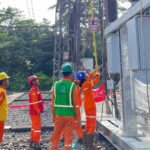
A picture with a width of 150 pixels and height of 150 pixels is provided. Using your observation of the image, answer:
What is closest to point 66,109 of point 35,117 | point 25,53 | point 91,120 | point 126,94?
point 126,94

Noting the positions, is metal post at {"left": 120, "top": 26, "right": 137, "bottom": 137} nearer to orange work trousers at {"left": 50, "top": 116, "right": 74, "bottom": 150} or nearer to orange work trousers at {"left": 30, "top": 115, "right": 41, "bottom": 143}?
orange work trousers at {"left": 50, "top": 116, "right": 74, "bottom": 150}

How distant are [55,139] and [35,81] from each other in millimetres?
2024

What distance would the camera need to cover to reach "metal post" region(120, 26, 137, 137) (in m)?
4.95

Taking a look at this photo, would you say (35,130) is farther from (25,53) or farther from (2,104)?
(25,53)

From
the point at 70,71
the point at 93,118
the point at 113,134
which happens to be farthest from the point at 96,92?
the point at 70,71

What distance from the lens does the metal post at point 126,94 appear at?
4.95 meters

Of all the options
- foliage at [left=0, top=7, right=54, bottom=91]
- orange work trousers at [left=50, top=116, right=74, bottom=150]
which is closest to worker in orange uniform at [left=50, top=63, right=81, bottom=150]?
orange work trousers at [left=50, top=116, right=74, bottom=150]

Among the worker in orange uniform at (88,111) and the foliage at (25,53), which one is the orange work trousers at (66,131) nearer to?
the worker in orange uniform at (88,111)

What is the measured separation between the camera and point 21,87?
33688mm

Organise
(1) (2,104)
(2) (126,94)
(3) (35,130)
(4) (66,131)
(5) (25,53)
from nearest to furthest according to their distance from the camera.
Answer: (4) (66,131) < (2) (126,94) < (1) (2,104) < (3) (35,130) < (5) (25,53)

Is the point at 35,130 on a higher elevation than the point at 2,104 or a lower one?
lower

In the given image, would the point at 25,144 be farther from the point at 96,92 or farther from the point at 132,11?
the point at 132,11

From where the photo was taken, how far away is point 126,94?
5.06 meters

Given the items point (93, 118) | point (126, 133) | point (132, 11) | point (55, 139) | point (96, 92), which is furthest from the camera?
point (96, 92)
